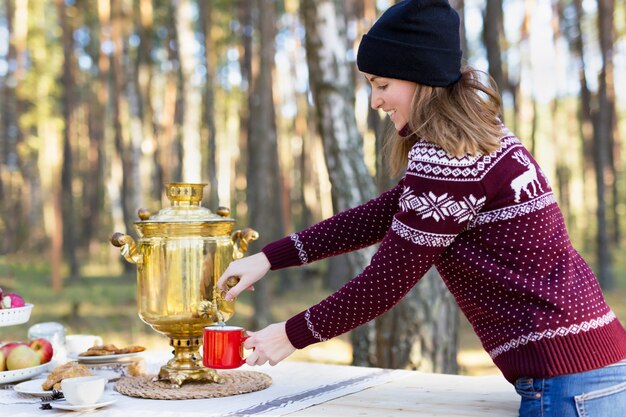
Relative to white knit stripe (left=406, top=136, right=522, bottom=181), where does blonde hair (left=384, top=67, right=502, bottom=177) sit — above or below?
above

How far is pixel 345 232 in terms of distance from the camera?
2.30 meters

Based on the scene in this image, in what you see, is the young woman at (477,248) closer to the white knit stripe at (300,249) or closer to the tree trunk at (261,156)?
the white knit stripe at (300,249)

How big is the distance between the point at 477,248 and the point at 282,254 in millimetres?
605

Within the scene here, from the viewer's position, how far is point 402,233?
1852 millimetres

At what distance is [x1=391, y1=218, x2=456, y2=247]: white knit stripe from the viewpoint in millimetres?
1830

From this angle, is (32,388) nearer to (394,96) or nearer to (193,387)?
(193,387)

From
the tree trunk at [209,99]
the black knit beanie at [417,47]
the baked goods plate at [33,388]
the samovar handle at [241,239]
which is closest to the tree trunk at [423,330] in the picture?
the samovar handle at [241,239]

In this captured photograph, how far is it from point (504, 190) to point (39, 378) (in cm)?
166

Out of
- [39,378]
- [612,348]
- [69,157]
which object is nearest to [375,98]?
[612,348]

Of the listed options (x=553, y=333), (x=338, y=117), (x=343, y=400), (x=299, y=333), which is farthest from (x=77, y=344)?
(x=338, y=117)

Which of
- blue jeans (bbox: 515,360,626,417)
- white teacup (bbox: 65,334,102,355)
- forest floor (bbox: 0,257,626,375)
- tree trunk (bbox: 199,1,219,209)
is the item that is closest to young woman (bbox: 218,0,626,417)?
blue jeans (bbox: 515,360,626,417)

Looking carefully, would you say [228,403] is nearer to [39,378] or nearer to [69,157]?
[39,378]

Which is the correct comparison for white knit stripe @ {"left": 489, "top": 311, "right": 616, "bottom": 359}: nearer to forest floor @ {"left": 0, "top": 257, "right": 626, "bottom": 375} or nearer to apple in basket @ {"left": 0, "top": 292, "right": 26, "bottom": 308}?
apple in basket @ {"left": 0, "top": 292, "right": 26, "bottom": 308}

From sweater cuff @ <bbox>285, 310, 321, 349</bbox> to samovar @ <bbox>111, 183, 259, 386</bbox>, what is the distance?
378 mm
